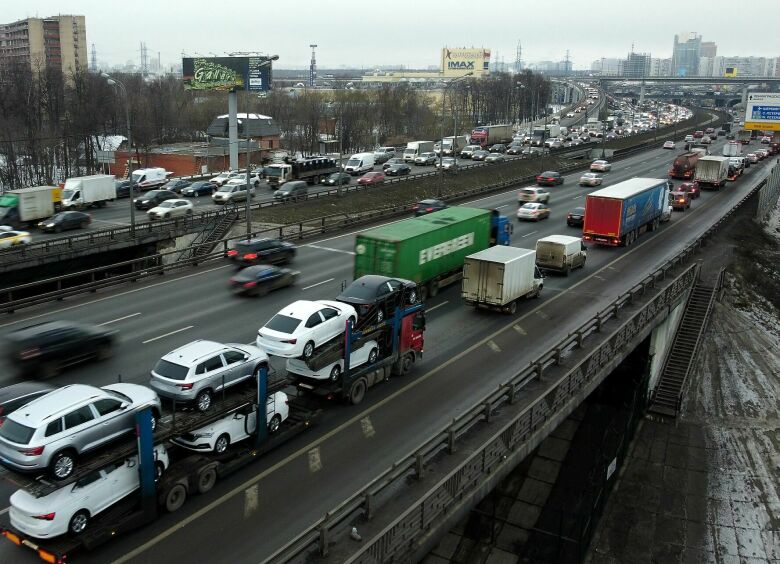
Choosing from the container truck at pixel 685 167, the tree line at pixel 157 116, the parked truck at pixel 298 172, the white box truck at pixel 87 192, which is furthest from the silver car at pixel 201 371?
the container truck at pixel 685 167

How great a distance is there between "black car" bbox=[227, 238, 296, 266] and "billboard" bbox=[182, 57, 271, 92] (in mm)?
51557

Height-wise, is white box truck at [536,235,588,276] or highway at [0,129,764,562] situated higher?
white box truck at [536,235,588,276]

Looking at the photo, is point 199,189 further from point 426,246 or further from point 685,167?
point 685,167

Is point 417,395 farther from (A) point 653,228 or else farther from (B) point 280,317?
(A) point 653,228

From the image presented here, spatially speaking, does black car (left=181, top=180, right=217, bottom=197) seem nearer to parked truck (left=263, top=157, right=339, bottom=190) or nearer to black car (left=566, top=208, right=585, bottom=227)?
parked truck (left=263, top=157, right=339, bottom=190)

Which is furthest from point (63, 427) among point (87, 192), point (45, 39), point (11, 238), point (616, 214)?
point (45, 39)

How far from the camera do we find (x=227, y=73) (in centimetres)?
8250

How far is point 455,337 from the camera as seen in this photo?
25.3 metres

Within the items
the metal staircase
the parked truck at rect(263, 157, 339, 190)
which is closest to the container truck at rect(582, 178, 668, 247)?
the metal staircase

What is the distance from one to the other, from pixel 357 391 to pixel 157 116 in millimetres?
97824

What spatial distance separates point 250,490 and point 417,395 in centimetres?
641

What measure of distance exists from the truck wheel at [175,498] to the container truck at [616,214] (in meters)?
32.1

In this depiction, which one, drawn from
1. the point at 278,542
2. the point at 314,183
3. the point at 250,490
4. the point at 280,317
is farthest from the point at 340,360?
the point at 314,183

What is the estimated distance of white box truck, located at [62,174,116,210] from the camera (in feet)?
170
